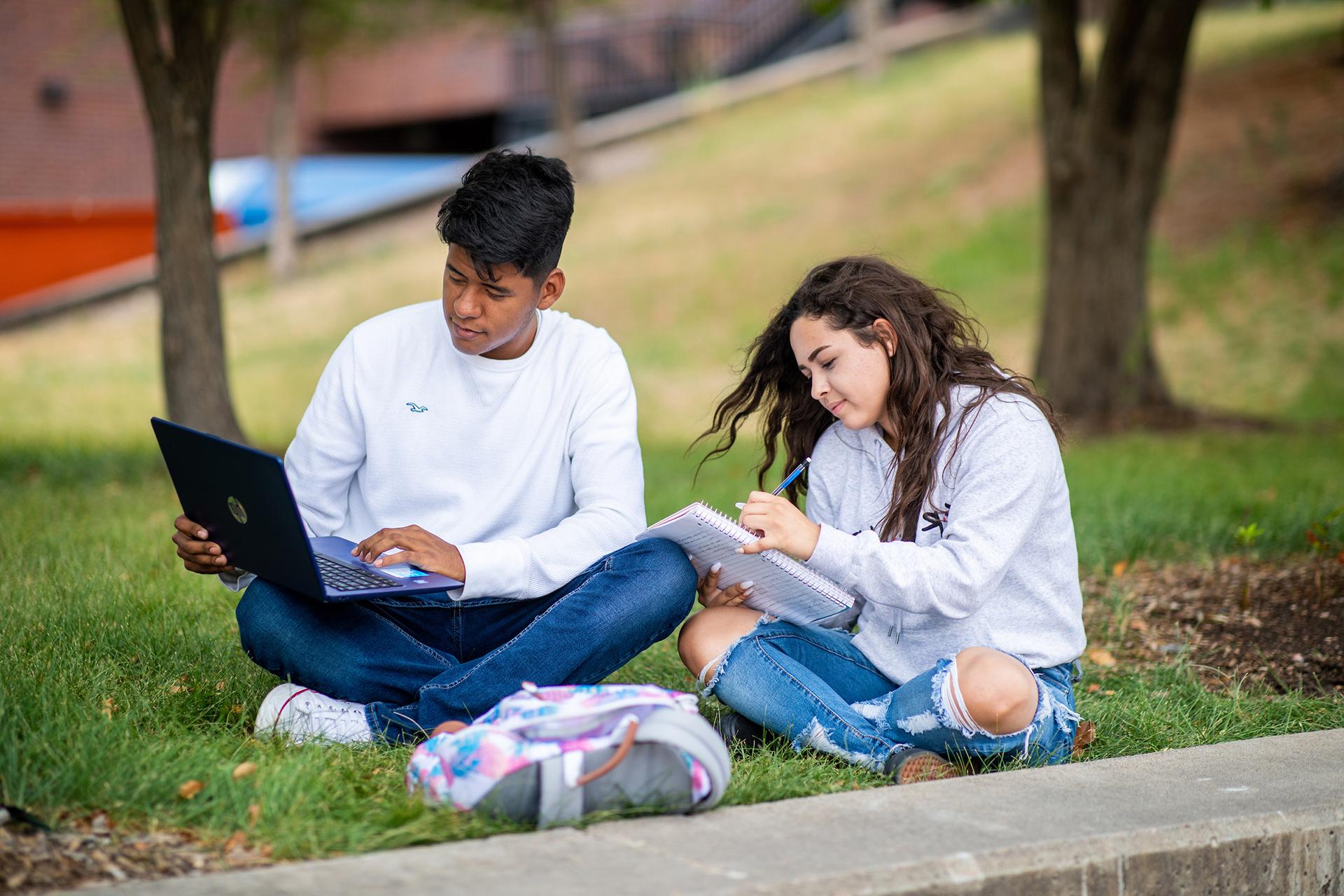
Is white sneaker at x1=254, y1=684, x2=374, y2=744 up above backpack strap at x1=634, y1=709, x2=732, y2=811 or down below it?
below

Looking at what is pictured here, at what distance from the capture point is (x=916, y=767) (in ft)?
9.66

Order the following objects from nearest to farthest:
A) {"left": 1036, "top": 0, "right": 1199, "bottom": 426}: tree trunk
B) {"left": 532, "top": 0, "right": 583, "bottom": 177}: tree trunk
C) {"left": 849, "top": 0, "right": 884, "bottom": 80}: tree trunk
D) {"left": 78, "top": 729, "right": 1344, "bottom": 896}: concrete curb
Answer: {"left": 78, "top": 729, "right": 1344, "bottom": 896}: concrete curb < {"left": 1036, "top": 0, "right": 1199, "bottom": 426}: tree trunk < {"left": 532, "top": 0, "right": 583, "bottom": 177}: tree trunk < {"left": 849, "top": 0, "right": 884, "bottom": 80}: tree trunk

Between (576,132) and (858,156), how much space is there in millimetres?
3915

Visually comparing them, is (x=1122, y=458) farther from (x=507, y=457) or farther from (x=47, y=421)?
(x=47, y=421)

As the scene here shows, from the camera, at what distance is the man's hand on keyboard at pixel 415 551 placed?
298 cm

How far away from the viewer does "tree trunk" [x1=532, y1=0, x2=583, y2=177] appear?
1731 centimetres

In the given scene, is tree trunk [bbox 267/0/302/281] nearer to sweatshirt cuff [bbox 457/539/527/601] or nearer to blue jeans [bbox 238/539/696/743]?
blue jeans [bbox 238/539/696/743]

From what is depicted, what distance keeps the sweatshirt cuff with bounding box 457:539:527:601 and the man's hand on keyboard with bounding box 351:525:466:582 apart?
0.07 ft

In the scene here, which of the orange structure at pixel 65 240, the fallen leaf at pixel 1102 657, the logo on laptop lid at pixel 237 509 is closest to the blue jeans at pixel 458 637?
the logo on laptop lid at pixel 237 509

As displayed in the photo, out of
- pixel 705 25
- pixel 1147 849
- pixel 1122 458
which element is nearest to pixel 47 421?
pixel 1122 458

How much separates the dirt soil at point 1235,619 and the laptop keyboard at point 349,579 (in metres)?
2.48

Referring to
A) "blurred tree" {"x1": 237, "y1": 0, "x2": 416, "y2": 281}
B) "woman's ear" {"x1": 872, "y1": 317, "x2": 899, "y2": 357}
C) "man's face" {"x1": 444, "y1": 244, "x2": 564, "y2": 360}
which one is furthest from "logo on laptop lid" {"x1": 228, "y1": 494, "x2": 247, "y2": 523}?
"blurred tree" {"x1": 237, "y1": 0, "x2": 416, "y2": 281}

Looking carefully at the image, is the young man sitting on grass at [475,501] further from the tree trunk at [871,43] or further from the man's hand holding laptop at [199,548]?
the tree trunk at [871,43]

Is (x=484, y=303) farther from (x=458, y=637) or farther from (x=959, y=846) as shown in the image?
(x=959, y=846)
